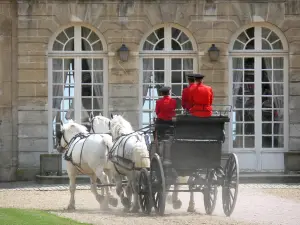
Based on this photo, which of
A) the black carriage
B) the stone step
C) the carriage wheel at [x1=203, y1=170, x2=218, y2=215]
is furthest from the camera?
the stone step

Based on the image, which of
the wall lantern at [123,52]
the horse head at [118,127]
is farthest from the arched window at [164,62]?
the horse head at [118,127]

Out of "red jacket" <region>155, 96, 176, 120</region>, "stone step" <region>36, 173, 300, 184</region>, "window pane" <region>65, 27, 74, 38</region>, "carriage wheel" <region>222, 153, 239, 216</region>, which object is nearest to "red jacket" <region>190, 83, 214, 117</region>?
"carriage wheel" <region>222, 153, 239, 216</region>

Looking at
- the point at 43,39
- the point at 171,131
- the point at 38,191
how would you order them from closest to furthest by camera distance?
the point at 171,131 < the point at 38,191 < the point at 43,39

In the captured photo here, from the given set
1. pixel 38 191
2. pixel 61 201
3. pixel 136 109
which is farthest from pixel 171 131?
pixel 136 109

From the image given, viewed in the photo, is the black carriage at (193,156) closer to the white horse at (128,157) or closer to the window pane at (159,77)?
the white horse at (128,157)

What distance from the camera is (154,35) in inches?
973

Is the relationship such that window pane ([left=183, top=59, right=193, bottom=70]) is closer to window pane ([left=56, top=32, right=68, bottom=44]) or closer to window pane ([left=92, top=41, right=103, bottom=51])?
window pane ([left=92, top=41, right=103, bottom=51])

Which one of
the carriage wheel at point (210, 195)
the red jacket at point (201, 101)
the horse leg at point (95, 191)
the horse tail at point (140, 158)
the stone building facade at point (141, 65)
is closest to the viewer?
the red jacket at point (201, 101)

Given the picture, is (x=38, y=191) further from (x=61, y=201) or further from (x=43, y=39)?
(x=43, y=39)

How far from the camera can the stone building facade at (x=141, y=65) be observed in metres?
24.5

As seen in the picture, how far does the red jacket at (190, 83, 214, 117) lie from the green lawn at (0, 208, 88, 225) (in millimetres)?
2593

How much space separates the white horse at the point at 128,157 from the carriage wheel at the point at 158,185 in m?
0.51

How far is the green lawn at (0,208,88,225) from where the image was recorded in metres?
14.6

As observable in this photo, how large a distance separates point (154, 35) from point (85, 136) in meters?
6.52
